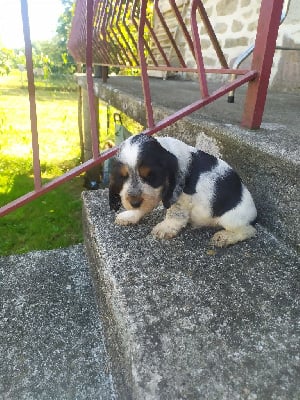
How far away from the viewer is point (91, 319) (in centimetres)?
165

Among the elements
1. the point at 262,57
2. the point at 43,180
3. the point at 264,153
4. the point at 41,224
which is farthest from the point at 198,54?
the point at 43,180

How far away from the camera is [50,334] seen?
155cm

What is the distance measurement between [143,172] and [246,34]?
4.13 m

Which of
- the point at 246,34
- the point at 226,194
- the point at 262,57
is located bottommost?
the point at 226,194

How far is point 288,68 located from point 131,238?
3472 mm

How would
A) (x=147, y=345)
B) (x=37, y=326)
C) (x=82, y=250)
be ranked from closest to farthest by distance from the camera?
(x=147, y=345) → (x=37, y=326) → (x=82, y=250)

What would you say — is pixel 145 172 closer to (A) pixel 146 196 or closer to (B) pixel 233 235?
(A) pixel 146 196

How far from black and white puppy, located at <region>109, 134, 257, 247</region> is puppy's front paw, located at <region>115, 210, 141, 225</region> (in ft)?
0.37

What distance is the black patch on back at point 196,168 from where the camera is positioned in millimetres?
1652

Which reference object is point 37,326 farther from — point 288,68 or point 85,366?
point 288,68

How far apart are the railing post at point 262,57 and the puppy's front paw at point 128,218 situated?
0.82 m

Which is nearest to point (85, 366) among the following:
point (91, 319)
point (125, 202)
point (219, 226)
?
point (91, 319)

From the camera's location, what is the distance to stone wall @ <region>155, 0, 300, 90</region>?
404 cm

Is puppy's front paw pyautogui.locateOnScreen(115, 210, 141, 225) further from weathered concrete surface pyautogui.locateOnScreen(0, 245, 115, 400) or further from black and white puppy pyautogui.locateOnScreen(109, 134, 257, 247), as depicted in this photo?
weathered concrete surface pyautogui.locateOnScreen(0, 245, 115, 400)
